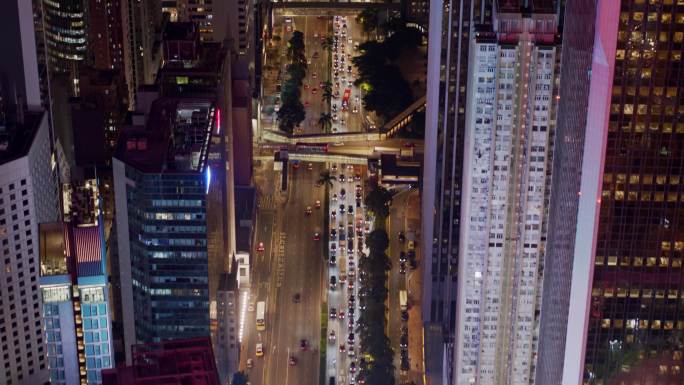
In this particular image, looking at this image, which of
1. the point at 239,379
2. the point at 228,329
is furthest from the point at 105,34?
the point at 239,379

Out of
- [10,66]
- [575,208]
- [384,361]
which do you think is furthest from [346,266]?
[575,208]

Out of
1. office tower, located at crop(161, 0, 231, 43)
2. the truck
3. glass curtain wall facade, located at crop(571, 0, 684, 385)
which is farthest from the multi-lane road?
glass curtain wall facade, located at crop(571, 0, 684, 385)

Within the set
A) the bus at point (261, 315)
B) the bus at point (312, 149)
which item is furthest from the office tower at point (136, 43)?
the bus at point (261, 315)

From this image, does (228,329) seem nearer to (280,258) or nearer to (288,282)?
(288,282)

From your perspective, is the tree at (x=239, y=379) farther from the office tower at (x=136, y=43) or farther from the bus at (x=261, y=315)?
the office tower at (x=136, y=43)

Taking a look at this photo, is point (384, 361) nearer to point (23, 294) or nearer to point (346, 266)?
point (346, 266)

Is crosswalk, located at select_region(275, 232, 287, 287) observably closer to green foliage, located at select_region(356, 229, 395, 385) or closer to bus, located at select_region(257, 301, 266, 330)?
bus, located at select_region(257, 301, 266, 330)
